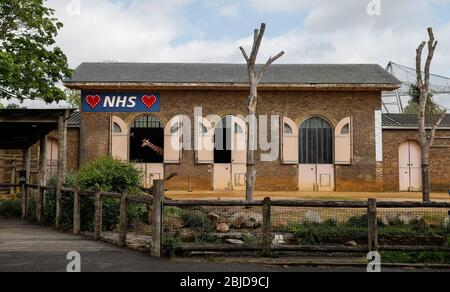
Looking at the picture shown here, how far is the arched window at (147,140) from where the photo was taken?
22.0 metres

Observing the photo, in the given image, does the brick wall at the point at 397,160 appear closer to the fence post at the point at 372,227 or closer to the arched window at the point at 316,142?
the arched window at the point at 316,142

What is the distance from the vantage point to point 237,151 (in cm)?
2217

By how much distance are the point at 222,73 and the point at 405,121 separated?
384 inches

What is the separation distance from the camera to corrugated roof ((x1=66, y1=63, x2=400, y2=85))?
2188 cm

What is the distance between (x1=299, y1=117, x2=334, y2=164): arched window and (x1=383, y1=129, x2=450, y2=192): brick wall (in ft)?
9.03

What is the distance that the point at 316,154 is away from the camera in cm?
2241

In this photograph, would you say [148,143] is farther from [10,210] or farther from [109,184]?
[109,184]

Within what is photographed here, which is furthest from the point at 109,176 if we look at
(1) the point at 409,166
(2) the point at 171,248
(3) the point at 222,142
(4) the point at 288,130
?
(1) the point at 409,166

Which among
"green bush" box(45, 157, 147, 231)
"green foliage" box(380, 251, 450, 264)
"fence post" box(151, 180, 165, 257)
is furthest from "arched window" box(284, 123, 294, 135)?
"fence post" box(151, 180, 165, 257)

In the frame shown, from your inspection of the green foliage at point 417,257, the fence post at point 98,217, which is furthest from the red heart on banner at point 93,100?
the green foliage at point 417,257

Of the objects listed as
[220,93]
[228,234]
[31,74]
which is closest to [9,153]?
[31,74]
